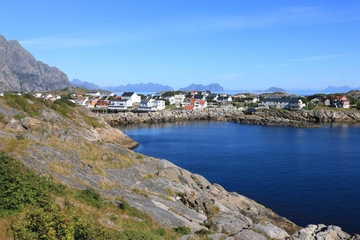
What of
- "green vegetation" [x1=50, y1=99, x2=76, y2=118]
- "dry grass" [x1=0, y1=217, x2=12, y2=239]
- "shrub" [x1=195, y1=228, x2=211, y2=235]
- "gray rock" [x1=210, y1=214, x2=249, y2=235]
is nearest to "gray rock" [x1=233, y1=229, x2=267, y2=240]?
"gray rock" [x1=210, y1=214, x2=249, y2=235]

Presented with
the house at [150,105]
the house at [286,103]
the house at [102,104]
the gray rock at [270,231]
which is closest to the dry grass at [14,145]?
the gray rock at [270,231]

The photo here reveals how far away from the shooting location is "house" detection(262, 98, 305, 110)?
11844 centimetres

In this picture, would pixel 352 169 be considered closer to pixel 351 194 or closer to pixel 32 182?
pixel 351 194

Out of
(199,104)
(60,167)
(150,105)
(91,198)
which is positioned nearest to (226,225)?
(91,198)

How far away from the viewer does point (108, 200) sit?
629 inches

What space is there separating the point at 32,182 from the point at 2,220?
259 cm

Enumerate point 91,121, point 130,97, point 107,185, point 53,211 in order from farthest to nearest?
point 130,97 → point 91,121 → point 107,185 → point 53,211

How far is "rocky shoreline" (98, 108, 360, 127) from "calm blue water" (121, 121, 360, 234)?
13807mm

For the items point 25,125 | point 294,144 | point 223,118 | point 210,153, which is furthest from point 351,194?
point 223,118

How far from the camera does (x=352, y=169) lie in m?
43.2

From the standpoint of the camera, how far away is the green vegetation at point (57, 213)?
27.7 ft

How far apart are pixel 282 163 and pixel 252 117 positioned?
59.7 m

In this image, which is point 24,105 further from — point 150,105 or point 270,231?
point 150,105

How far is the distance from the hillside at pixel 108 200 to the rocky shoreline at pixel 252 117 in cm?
6889
